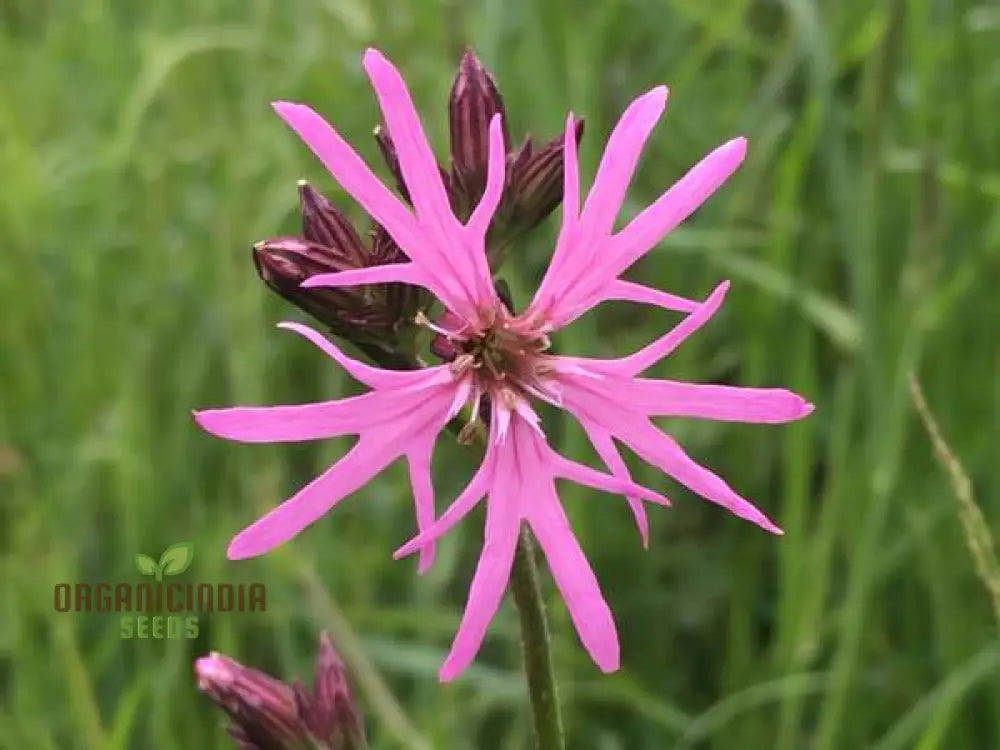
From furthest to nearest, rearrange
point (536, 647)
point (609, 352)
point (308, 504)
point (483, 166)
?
point (609, 352), point (483, 166), point (536, 647), point (308, 504)

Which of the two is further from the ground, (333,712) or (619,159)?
(619,159)

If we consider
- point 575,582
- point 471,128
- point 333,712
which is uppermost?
point 471,128

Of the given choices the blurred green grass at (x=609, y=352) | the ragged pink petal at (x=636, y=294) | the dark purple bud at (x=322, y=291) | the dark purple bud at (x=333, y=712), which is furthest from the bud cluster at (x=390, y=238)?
the blurred green grass at (x=609, y=352)

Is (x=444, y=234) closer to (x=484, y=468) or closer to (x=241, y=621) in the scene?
(x=484, y=468)

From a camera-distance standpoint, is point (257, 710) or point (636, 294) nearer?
point (636, 294)

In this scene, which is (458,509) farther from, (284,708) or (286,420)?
(284,708)

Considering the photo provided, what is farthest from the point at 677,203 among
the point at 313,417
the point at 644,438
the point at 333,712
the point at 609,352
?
the point at 609,352

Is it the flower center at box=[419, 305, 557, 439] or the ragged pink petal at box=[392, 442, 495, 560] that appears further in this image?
the flower center at box=[419, 305, 557, 439]

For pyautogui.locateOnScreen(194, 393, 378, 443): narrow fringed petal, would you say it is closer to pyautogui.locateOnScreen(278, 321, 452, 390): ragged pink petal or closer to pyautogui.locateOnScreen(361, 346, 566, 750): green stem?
pyautogui.locateOnScreen(278, 321, 452, 390): ragged pink petal

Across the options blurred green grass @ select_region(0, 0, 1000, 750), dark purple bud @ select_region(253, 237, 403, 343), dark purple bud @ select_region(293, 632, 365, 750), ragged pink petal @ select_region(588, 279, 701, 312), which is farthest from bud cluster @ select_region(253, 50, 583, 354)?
blurred green grass @ select_region(0, 0, 1000, 750)
